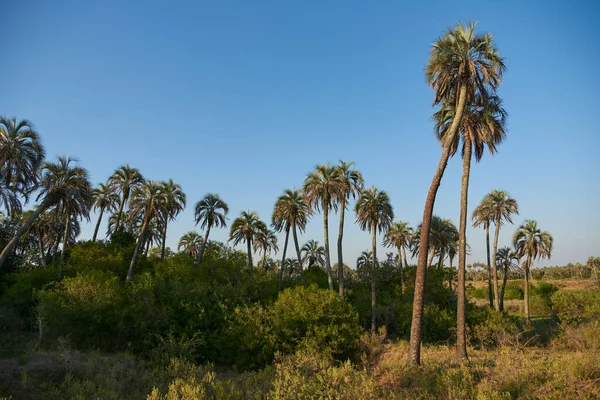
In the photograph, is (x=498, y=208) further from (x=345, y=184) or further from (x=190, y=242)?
(x=190, y=242)

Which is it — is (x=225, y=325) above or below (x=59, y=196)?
below

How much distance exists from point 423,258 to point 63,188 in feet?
86.6

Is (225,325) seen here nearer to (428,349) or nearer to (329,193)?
(428,349)

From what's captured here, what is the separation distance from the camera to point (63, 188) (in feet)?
91.8

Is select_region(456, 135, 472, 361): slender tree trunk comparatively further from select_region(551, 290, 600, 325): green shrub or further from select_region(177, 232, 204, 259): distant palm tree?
select_region(177, 232, 204, 259): distant palm tree

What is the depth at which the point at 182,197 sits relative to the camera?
4116 cm

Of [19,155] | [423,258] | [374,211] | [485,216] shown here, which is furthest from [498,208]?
[19,155]

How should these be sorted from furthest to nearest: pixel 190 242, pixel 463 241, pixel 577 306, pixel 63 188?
1. pixel 190 242
2. pixel 577 306
3. pixel 63 188
4. pixel 463 241

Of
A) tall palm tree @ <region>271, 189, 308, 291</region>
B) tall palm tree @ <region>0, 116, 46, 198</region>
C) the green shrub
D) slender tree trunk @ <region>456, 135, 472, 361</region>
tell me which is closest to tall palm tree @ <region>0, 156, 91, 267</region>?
tall palm tree @ <region>0, 116, 46, 198</region>

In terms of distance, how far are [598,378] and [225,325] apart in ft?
67.7

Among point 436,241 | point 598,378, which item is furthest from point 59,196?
point 436,241

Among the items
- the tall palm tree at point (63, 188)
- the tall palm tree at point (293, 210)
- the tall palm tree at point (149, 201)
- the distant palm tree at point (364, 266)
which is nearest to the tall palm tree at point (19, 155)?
the tall palm tree at point (63, 188)

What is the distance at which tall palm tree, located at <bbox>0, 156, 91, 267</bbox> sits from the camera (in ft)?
91.9

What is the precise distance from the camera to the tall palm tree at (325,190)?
3531 centimetres
